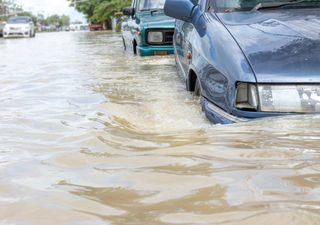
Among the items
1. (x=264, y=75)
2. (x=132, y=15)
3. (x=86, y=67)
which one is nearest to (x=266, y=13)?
(x=264, y=75)

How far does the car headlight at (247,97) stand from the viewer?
327cm

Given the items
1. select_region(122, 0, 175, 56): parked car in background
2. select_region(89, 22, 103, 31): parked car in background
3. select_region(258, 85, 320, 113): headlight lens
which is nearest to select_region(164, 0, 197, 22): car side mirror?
select_region(258, 85, 320, 113): headlight lens

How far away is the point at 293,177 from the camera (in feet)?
7.68

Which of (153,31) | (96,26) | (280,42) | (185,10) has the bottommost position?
(96,26)

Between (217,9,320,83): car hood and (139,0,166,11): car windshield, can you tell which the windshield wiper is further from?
(139,0,166,11): car windshield

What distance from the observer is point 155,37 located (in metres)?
9.07

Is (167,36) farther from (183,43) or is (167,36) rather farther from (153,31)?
(183,43)

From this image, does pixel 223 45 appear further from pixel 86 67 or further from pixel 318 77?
pixel 86 67

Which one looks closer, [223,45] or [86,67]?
[223,45]

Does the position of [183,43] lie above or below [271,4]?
below

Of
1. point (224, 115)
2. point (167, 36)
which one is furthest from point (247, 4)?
point (167, 36)

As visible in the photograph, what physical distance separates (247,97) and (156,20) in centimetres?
589

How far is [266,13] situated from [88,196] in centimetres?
258

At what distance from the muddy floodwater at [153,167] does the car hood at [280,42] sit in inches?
11.9
